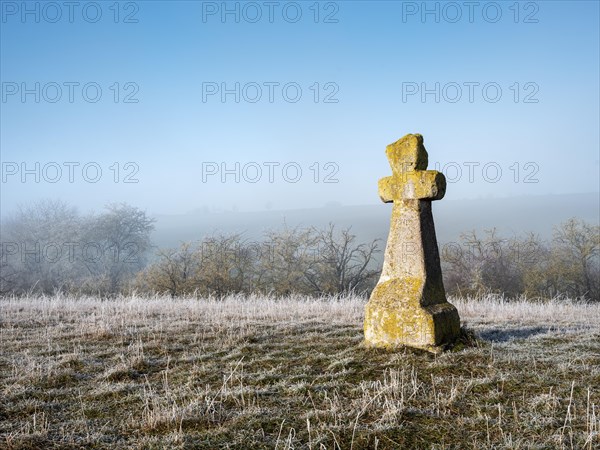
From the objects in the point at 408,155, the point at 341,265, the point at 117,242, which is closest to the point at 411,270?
the point at 408,155

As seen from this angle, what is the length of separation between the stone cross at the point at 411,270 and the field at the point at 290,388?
321 mm

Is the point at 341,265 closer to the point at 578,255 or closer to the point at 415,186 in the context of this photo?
the point at 578,255

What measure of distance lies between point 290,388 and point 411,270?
316 centimetres

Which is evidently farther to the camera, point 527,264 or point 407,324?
point 527,264

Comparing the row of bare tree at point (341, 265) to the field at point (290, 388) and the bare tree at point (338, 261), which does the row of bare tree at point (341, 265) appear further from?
the field at point (290, 388)

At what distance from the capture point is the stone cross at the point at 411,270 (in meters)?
7.21

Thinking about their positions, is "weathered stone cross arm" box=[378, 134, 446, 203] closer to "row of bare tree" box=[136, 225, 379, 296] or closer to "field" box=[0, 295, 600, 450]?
"field" box=[0, 295, 600, 450]

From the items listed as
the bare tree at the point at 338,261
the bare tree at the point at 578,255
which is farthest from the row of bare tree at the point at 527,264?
the bare tree at the point at 338,261

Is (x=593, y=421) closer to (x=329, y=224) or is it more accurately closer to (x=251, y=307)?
(x=251, y=307)

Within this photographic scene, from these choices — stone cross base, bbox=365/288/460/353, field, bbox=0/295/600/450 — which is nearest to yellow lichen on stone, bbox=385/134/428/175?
stone cross base, bbox=365/288/460/353

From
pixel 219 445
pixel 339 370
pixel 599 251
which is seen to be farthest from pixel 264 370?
pixel 599 251

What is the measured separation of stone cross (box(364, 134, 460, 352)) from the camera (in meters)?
7.21

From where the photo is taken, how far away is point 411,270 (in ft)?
25.0

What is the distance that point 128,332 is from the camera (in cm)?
924
